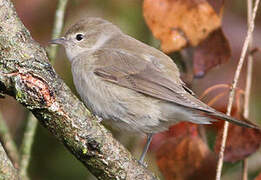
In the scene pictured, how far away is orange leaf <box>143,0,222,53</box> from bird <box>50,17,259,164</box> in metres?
0.28

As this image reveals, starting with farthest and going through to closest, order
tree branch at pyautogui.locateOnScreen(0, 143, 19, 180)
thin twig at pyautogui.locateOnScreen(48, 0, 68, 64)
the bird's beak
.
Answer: the bird's beak
thin twig at pyautogui.locateOnScreen(48, 0, 68, 64)
tree branch at pyautogui.locateOnScreen(0, 143, 19, 180)

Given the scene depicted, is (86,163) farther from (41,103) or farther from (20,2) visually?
(20,2)

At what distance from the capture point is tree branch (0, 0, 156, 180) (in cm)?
250

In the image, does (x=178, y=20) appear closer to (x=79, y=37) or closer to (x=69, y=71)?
(x=79, y=37)

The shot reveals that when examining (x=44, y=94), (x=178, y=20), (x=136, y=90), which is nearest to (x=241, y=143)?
→ (x=136, y=90)

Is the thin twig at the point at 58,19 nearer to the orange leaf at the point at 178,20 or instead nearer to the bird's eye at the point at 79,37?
the bird's eye at the point at 79,37

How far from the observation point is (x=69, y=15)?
18.6ft

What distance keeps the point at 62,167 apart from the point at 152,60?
6.85ft

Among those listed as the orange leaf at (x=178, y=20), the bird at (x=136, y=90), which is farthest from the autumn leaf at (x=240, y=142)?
the orange leaf at (x=178, y=20)

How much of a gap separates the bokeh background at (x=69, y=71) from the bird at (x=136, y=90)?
1387 millimetres

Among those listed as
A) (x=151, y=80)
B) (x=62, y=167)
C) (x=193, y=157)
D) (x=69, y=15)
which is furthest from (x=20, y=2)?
(x=193, y=157)

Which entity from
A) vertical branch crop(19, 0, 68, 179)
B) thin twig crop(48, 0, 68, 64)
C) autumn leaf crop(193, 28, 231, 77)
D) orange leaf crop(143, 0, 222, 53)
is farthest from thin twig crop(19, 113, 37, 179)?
autumn leaf crop(193, 28, 231, 77)

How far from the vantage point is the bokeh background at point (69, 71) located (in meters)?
5.24

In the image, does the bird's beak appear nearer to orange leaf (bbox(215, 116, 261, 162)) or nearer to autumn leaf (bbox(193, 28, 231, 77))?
autumn leaf (bbox(193, 28, 231, 77))
